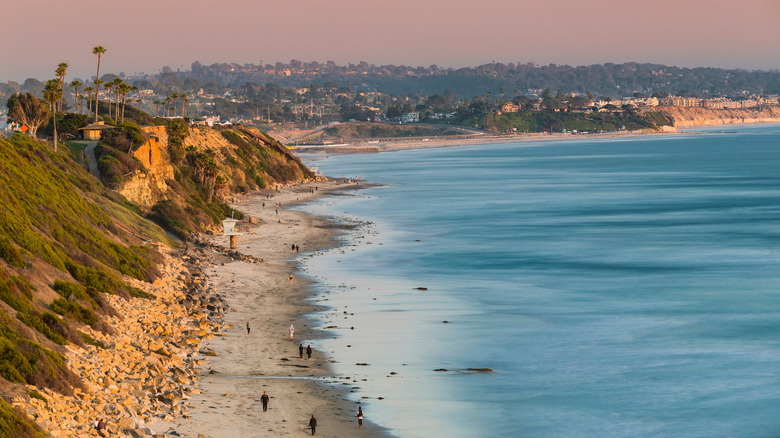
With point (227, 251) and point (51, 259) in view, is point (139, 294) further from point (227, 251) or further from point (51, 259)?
point (227, 251)

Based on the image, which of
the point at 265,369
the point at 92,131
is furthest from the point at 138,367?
the point at 92,131

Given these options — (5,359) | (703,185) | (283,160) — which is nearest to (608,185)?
(703,185)

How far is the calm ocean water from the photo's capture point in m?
35.9

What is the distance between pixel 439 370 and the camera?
40594mm

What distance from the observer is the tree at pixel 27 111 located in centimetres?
9150

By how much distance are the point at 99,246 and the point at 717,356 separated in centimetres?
3489

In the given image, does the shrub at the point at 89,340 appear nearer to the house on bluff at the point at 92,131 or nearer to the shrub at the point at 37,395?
the shrub at the point at 37,395

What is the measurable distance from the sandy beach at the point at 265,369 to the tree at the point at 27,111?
32.8 m

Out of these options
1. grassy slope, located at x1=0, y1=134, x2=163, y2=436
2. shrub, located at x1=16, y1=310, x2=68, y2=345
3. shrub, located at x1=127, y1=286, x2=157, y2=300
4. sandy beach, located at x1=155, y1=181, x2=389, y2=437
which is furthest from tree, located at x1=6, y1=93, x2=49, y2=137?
shrub, located at x1=16, y1=310, x2=68, y2=345

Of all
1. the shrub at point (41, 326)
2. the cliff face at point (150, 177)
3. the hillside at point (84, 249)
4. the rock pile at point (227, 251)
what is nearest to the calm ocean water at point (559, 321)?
the rock pile at point (227, 251)

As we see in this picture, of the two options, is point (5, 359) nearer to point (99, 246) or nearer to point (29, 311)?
point (29, 311)

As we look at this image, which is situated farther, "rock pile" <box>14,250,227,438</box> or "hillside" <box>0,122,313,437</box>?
"hillside" <box>0,122,313,437</box>

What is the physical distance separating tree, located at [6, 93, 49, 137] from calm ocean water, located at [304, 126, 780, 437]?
32.0 m

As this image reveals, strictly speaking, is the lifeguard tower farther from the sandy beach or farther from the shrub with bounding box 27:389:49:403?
the shrub with bounding box 27:389:49:403
